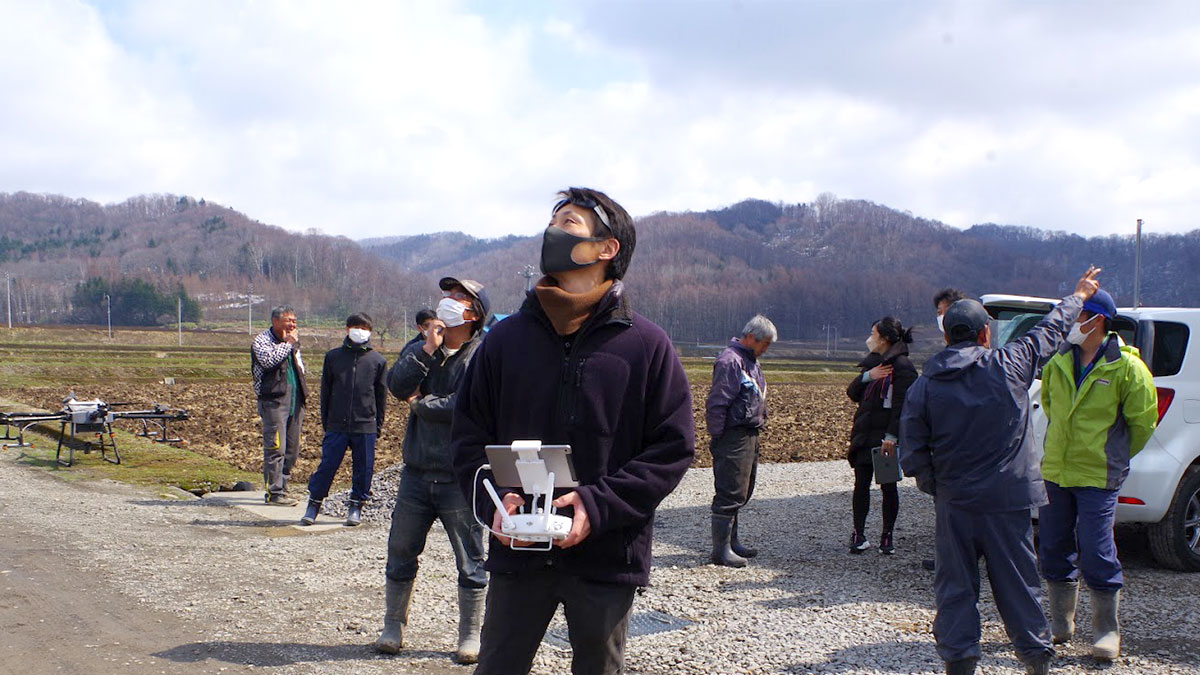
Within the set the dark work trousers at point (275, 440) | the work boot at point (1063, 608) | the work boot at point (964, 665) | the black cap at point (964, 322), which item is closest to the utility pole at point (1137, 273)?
the work boot at point (1063, 608)

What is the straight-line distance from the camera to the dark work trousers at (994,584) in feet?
15.4

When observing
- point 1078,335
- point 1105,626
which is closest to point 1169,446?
point 1078,335

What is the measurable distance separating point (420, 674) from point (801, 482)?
334 inches

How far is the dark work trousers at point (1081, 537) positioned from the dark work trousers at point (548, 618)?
3.35m

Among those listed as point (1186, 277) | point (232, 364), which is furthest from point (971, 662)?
point (1186, 277)

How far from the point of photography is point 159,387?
1347 inches

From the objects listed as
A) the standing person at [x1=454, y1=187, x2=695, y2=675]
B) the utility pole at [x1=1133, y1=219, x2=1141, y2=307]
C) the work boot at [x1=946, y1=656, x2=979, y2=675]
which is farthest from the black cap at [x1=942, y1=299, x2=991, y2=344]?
the utility pole at [x1=1133, y1=219, x2=1141, y2=307]

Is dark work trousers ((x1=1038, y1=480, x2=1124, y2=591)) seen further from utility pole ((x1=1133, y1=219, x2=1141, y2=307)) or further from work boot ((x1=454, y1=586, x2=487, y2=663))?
utility pole ((x1=1133, y1=219, x2=1141, y2=307))

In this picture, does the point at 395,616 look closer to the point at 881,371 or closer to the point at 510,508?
the point at 510,508

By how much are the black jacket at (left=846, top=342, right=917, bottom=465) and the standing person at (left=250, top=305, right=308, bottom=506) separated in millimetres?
6062

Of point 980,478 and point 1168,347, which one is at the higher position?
point 1168,347

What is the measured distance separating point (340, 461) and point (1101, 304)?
271 inches

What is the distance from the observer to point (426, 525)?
18.6 ft

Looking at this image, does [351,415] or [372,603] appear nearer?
[372,603]
